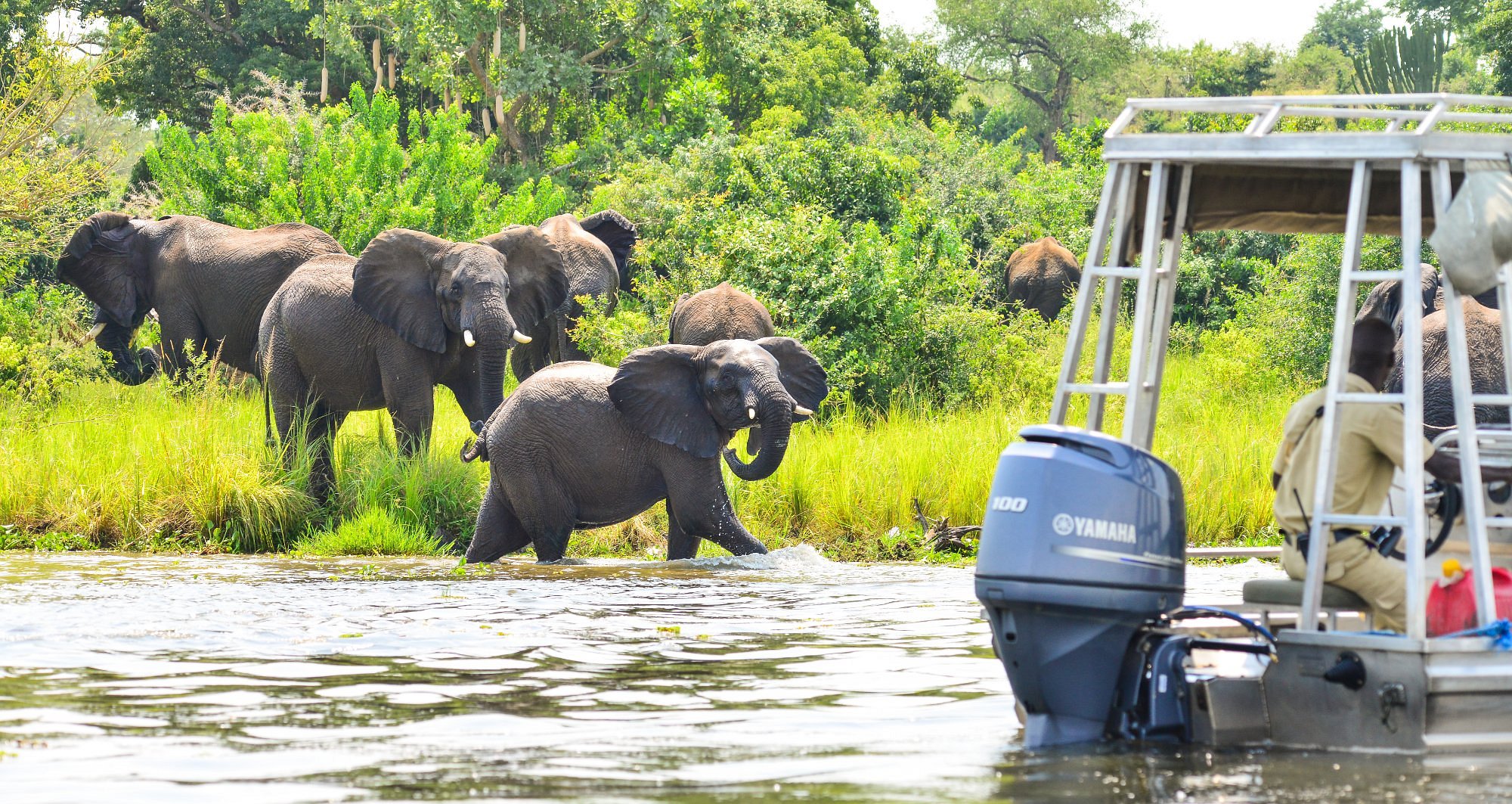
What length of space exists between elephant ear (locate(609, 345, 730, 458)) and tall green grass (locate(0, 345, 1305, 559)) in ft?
5.09

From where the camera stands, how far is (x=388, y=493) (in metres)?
13.8

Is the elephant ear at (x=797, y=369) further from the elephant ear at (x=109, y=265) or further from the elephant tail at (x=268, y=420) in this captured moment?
the elephant ear at (x=109, y=265)

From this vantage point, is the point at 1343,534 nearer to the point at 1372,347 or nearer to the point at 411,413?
the point at 1372,347

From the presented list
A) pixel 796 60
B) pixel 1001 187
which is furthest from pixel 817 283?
pixel 796 60

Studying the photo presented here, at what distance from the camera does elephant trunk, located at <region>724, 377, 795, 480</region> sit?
11.6m

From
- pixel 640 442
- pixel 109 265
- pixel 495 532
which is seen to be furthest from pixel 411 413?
pixel 109 265

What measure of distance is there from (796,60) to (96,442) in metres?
21.1

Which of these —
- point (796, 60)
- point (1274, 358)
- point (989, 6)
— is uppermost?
point (989, 6)

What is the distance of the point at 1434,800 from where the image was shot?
539cm

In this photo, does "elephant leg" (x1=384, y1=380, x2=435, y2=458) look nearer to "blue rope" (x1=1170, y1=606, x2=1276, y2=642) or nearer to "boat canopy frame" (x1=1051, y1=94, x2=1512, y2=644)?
"boat canopy frame" (x1=1051, y1=94, x2=1512, y2=644)

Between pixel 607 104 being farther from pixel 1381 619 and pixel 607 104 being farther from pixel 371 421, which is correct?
pixel 1381 619

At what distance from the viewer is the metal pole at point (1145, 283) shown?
654 centimetres

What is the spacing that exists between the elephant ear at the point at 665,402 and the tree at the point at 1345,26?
6015 centimetres

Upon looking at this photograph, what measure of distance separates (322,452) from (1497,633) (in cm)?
1002
